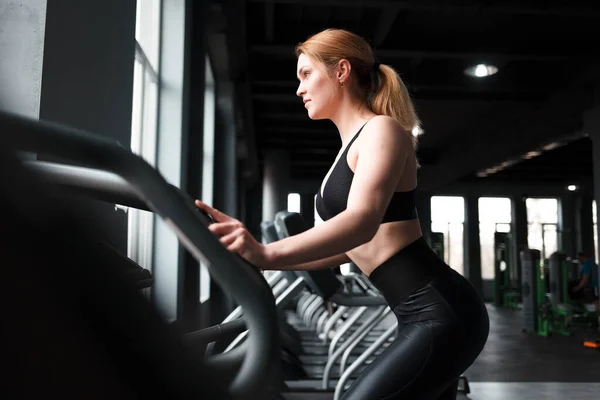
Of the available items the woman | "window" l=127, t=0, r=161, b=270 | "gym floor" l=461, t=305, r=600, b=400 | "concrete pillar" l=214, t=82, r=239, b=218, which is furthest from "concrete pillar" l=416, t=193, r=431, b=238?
the woman

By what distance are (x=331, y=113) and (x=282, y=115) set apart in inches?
326

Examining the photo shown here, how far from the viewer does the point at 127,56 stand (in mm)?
1973

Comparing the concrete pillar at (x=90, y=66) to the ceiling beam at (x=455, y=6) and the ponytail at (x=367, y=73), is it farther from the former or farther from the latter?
the ceiling beam at (x=455, y=6)

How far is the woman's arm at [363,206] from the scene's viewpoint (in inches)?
37.5

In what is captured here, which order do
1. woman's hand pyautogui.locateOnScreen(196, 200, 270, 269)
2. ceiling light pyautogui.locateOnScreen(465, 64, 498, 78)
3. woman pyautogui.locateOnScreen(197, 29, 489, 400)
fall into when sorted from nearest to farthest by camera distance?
woman's hand pyautogui.locateOnScreen(196, 200, 270, 269)
woman pyautogui.locateOnScreen(197, 29, 489, 400)
ceiling light pyautogui.locateOnScreen(465, 64, 498, 78)

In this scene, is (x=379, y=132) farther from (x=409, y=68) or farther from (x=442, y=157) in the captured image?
(x=442, y=157)

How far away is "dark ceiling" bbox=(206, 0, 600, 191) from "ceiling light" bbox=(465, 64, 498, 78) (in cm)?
10

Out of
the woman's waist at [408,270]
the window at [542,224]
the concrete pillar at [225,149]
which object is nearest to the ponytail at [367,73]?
the woman's waist at [408,270]

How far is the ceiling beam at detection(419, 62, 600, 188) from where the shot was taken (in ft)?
24.3

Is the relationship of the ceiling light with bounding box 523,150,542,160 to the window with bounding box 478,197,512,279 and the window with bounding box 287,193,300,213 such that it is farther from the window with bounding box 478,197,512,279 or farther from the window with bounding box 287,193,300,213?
the window with bounding box 287,193,300,213

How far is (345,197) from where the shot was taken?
1.27 metres

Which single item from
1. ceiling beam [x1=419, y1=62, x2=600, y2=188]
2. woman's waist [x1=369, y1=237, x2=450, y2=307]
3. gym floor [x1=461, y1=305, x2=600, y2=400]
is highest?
ceiling beam [x1=419, y1=62, x2=600, y2=188]

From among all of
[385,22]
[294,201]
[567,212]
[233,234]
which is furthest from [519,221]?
[233,234]

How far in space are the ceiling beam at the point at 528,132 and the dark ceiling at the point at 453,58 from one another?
0.07 feet
